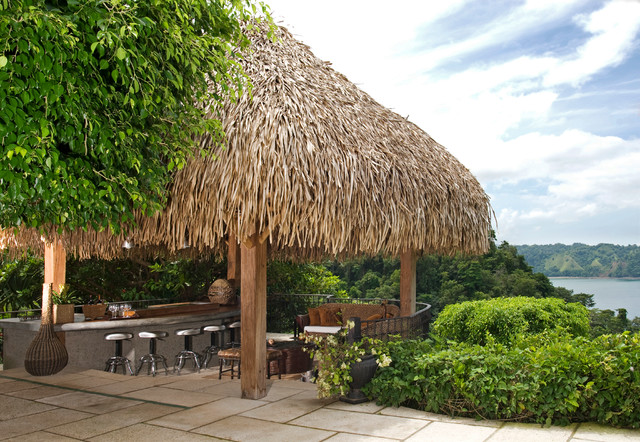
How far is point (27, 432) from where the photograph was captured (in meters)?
4.89

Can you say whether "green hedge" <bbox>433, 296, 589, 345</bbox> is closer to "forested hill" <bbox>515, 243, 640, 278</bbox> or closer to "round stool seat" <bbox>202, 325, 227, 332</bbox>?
"round stool seat" <bbox>202, 325, 227, 332</bbox>

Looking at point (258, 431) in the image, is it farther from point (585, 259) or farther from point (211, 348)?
point (585, 259)

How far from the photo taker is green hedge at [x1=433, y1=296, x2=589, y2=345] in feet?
35.0

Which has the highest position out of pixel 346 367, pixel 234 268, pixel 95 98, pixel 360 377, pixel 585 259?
pixel 95 98

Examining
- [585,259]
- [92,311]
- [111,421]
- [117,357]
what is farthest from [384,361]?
[585,259]

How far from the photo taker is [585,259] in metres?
28.8

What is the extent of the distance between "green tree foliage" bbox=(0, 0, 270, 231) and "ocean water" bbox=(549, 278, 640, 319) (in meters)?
20.3

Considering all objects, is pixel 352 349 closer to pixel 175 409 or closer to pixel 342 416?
pixel 342 416

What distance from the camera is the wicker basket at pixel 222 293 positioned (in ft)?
31.6

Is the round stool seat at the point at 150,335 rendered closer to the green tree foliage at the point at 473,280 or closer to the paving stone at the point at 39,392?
the paving stone at the point at 39,392

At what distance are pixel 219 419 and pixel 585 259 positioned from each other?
27.9 meters

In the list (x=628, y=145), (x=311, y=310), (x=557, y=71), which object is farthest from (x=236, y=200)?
(x=628, y=145)

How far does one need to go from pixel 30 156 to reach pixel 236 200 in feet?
6.31

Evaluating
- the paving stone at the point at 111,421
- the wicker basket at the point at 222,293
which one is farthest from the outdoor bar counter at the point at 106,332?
the paving stone at the point at 111,421
